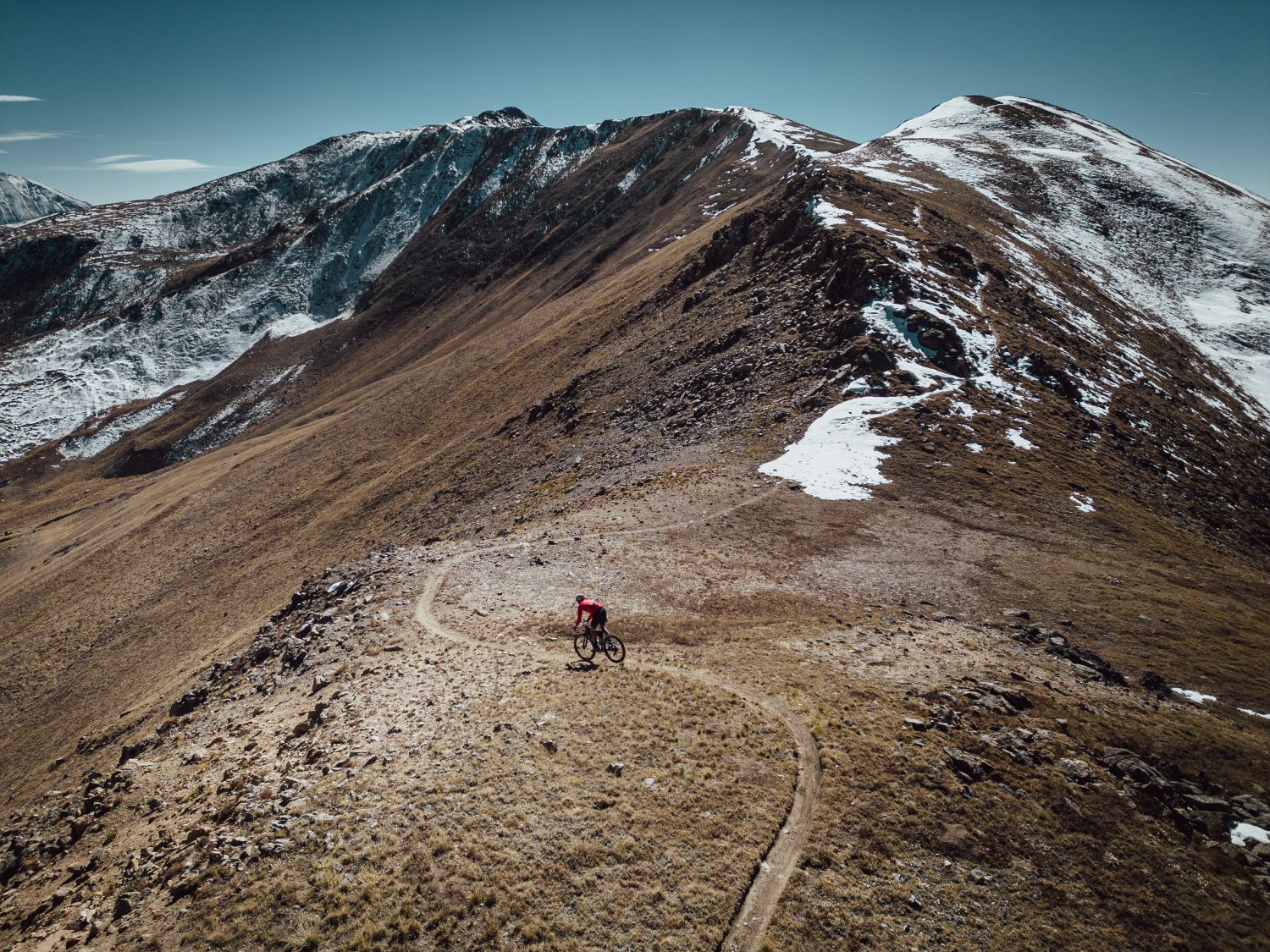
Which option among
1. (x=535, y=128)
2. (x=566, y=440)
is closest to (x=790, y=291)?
(x=566, y=440)

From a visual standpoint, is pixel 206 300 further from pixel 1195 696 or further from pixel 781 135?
pixel 1195 696

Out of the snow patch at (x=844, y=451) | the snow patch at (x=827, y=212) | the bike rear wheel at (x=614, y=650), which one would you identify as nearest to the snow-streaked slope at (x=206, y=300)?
the snow patch at (x=827, y=212)

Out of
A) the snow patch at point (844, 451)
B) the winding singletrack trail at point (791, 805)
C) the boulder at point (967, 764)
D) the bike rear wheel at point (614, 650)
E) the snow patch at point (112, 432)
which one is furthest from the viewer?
the snow patch at point (112, 432)

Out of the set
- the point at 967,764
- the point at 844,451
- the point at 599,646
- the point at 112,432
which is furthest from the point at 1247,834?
the point at 112,432

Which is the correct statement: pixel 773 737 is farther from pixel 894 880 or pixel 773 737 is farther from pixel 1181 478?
pixel 1181 478

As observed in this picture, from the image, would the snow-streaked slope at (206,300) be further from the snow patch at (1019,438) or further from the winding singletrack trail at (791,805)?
the snow patch at (1019,438)

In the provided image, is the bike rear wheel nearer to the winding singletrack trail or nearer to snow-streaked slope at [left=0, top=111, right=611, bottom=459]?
the winding singletrack trail

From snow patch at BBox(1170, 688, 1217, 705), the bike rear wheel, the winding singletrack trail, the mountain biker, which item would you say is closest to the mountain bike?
the bike rear wheel

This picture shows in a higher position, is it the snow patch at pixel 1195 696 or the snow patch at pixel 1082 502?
the snow patch at pixel 1082 502
